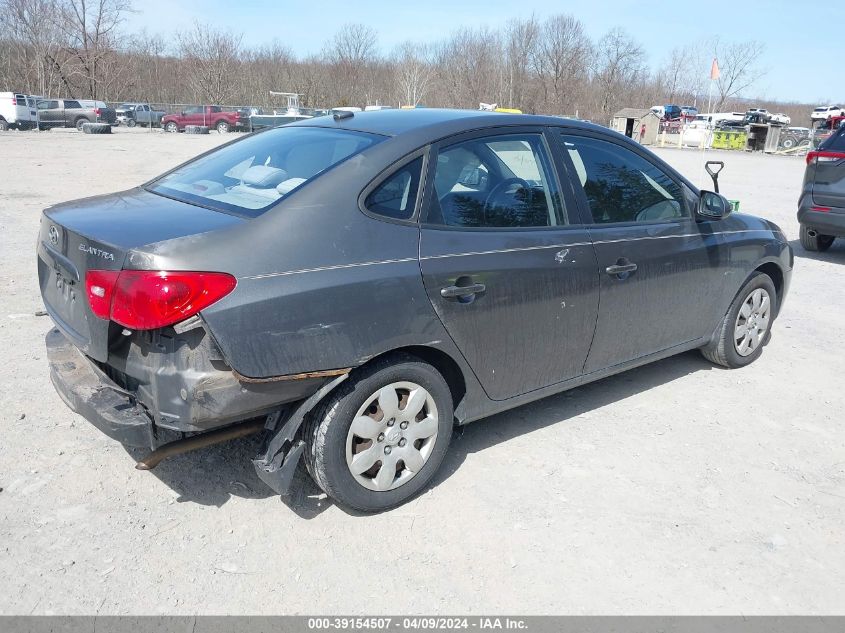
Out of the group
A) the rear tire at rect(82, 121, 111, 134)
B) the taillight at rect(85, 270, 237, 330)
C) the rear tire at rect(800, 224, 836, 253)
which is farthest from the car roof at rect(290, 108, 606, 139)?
the rear tire at rect(82, 121, 111, 134)

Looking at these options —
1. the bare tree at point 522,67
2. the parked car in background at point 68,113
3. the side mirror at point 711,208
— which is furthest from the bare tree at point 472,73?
the side mirror at point 711,208

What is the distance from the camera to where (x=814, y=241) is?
32.2ft

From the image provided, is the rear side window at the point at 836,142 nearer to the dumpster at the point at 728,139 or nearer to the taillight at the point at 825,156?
the taillight at the point at 825,156

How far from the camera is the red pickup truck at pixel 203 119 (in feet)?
142

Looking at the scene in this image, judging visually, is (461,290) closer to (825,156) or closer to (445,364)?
(445,364)

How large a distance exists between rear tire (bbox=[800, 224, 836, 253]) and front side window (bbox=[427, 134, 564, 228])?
7697 mm

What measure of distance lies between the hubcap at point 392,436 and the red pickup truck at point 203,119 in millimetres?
44085

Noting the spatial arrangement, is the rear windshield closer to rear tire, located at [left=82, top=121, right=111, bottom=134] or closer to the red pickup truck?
rear tire, located at [left=82, top=121, right=111, bottom=134]

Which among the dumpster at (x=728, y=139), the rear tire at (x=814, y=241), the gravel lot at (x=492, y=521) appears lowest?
the gravel lot at (x=492, y=521)

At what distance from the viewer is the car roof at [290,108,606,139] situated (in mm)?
3373
